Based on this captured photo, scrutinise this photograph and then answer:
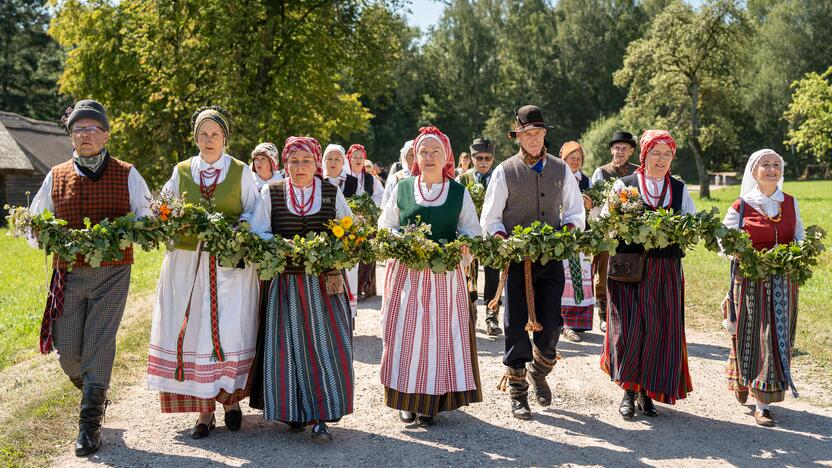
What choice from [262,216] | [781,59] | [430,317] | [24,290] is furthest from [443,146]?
[781,59]

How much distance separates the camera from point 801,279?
5621 millimetres

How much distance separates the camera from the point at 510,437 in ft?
18.1

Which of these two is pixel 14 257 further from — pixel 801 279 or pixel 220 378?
pixel 801 279

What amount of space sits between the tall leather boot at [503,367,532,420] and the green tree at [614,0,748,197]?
113 ft

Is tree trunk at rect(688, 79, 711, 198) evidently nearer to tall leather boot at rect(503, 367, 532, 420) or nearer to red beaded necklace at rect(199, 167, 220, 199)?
tall leather boot at rect(503, 367, 532, 420)

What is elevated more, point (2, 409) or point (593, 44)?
point (593, 44)

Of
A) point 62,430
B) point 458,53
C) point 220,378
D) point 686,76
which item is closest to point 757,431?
point 220,378

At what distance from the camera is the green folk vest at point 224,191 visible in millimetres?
5578

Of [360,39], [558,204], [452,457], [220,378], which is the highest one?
[360,39]

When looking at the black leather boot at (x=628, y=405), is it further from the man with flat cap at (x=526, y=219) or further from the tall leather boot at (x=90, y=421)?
the tall leather boot at (x=90, y=421)

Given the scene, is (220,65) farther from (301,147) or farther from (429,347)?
(429,347)

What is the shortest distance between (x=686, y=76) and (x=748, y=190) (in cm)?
3459

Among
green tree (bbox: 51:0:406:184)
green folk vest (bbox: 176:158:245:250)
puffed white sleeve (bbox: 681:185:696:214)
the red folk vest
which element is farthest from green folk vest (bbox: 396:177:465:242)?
green tree (bbox: 51:0:406:184)

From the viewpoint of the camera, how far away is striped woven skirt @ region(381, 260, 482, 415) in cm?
571
